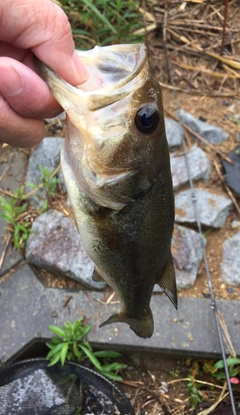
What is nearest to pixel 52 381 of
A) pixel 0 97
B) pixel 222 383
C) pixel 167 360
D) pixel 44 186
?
pixel 167 360

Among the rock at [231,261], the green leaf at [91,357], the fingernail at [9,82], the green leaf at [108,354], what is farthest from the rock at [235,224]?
the fingernail at [9,82]

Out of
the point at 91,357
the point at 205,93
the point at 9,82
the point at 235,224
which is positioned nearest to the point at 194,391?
the point at 91,357

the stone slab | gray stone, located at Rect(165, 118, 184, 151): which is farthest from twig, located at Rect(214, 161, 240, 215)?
the stone slab

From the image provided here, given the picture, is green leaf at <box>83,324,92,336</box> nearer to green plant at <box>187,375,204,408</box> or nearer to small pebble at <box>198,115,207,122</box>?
green plant at <box>187,375,204,408</box>

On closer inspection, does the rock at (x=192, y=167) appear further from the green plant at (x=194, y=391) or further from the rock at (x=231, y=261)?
the green plant at (x=194, y=391)

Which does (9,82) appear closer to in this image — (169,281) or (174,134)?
(169,281)

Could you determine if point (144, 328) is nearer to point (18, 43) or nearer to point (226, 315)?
point (226, 315)
